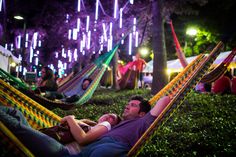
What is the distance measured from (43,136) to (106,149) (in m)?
0.50

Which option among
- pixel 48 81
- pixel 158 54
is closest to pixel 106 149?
pixel 48 81

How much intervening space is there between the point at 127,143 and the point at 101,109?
3.71 m

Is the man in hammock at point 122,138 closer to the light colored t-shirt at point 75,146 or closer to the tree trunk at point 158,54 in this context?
the light colored t-shirt at point 75,146

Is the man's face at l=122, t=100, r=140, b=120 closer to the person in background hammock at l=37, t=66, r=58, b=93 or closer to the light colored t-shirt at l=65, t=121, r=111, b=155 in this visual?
the light colored t-shirt at l=65, t=121, r=111, b=155

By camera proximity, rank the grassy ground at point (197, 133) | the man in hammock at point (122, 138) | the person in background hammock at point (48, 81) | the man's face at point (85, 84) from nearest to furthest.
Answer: the man in hammock at point (122, 138) < the grassy ground at point (197, 133) < the person in background hammock at point (48, 81) < the man's face at point (85, 84)

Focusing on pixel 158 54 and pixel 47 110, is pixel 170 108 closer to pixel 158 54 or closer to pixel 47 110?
pixel 47 110

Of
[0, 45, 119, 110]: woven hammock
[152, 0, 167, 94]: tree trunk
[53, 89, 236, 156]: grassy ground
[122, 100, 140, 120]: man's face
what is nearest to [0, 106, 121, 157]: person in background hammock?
[122, 100, 140, 120]: man's face

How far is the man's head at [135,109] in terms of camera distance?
99.0 inches

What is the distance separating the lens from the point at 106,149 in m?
1.94

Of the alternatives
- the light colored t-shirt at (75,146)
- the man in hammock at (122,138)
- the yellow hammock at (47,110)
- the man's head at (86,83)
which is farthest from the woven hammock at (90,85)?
the man in hammock at (122,138)

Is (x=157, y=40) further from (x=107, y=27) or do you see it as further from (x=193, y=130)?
(x=107, y=27)

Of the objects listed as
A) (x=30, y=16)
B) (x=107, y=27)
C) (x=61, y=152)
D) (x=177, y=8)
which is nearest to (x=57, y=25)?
(x=30, y=16)

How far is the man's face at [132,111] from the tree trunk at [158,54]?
5271 mm

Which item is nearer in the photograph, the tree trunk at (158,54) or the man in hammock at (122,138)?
the man in hammock at (122,138)
